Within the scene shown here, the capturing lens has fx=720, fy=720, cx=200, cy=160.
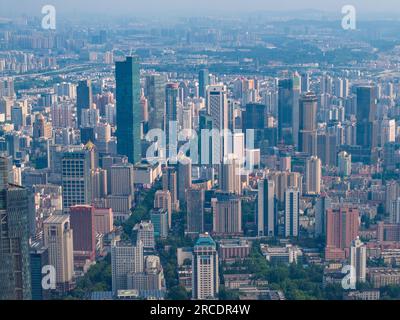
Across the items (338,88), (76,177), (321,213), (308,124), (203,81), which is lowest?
(321,213)

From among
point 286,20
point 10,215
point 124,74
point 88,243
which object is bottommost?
point 88,243

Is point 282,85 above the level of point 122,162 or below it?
above

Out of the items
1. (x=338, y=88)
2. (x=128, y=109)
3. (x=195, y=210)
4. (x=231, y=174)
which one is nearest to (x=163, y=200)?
(x=195, y=210)

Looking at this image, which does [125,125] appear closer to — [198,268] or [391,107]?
[391,107]

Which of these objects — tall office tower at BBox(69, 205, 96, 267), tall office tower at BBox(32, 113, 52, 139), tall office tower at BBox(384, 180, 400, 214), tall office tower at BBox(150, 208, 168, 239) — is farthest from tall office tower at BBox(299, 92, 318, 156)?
tall office tower at BBox(32, 113, 52, 139)

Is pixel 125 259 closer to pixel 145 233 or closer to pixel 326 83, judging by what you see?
pixel 145 233

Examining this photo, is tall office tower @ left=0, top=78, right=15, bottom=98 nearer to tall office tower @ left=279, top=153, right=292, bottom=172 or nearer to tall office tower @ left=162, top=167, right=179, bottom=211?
tall office tower @ left=162, top=167, right=179, bottom=211

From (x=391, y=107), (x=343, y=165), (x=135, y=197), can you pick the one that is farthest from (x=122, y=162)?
(x=391, y=107)
